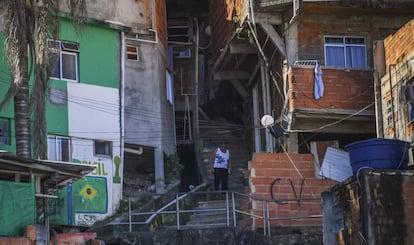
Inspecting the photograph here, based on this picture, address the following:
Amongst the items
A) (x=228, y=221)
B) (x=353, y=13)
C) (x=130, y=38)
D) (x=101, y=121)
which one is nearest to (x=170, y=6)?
(x=130, y=38)

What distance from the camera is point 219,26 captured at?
32.0m

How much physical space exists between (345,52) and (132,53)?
7194mm

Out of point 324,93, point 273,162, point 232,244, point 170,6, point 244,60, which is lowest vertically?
point 232,244

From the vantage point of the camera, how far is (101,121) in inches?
1113

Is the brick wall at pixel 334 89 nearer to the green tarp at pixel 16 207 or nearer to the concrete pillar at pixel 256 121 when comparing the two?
the concrete pillar at pixel 256 121

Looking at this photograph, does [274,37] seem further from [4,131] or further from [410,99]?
[4,131]

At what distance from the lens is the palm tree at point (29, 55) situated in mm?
20469

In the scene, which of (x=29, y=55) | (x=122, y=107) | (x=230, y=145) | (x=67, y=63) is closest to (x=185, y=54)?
(x=230, y=145)

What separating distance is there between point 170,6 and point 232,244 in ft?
49.7

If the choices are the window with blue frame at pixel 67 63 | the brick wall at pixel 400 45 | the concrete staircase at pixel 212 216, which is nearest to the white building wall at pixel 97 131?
the window with blue frame at pixel 67 63

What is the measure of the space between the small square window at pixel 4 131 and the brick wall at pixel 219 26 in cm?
744

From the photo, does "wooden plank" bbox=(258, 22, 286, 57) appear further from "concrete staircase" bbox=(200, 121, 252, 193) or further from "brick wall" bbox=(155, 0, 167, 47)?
"brick wall" bbox=(155, 0, 167, 47)

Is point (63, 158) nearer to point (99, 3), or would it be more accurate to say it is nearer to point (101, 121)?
point (101, 121)

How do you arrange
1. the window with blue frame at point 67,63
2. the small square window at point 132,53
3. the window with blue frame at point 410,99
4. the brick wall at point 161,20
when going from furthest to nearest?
the brick wall at point 161,20 < the small square window at point 132,53 < the window with blue frame at point 67,63 < the window with blue frame at point 410,99
